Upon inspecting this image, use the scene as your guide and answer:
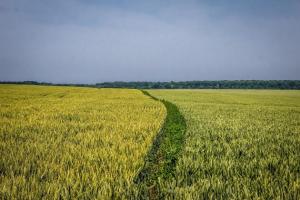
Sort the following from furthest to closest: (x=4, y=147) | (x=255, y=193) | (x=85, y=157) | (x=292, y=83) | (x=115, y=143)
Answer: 1. (x=292, y=83)
2. (x=115, y=143)
3. (x=4, y=147)
4. (x=85, y=157)
5. (x=255, y=193)

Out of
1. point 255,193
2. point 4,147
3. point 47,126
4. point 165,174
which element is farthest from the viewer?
point 47,126

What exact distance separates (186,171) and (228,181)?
30.7 inches

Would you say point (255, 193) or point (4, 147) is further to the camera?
point (4, 147)

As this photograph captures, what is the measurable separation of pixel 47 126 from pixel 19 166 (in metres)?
4.81

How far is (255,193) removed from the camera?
3748mm

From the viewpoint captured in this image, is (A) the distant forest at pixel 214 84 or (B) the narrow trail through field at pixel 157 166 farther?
(A) the distant forest at pixel 214 84

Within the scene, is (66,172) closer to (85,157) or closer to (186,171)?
(85,157)

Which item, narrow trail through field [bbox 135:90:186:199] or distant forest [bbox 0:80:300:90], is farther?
distant forest [bbox 0:80:300:90]

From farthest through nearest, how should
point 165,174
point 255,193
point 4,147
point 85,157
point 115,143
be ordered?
point 115,143 < point 4,147 < point 85,157 < point 165,174 < point 255,193

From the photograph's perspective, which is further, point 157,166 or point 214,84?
point 214,84

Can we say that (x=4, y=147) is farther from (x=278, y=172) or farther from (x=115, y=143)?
(x=278, y=172)

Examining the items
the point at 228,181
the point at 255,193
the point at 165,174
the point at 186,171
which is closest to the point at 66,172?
the point at 165,174

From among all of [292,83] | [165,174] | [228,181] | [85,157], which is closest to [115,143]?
[85,157]

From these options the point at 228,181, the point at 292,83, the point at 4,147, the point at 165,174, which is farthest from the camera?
the point at 292,83
